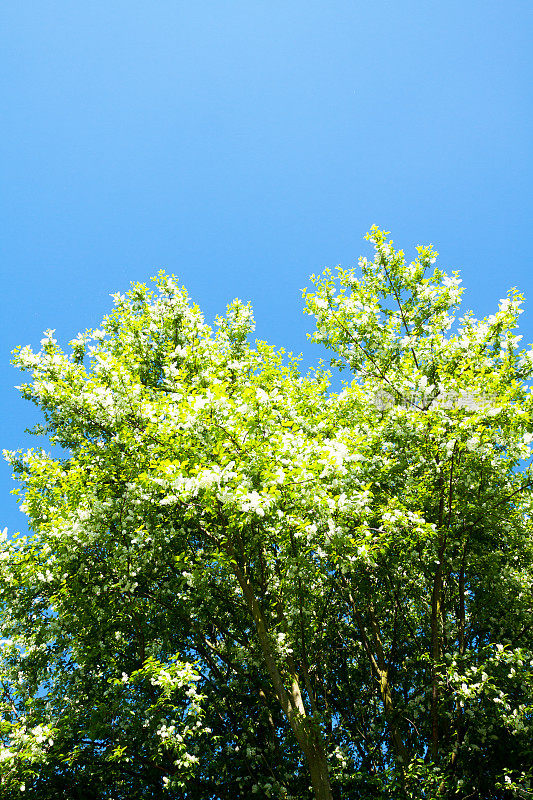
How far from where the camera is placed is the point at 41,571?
9.52m

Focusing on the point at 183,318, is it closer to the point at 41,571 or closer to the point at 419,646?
the point at 41,571

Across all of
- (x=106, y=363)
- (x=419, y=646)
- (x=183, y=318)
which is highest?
(x=183, y=318)

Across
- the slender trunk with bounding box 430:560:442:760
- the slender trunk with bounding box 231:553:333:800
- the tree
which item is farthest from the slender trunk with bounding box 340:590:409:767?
the slender trunk with bounding box 231:553:333:800

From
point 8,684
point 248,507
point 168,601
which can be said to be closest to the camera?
point 248,507

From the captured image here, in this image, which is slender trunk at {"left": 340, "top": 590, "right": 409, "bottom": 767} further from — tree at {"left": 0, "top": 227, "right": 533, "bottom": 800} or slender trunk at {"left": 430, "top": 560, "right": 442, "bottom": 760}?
slender trunk at {"left": 430, "top": 560, "right": 442, "bottom": 760}

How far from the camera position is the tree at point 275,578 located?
859 centimetres

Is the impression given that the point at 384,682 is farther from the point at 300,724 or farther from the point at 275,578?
the point at 275,578

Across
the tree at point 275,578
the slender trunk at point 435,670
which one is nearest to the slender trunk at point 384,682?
the tree at point 275,578

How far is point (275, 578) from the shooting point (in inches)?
418

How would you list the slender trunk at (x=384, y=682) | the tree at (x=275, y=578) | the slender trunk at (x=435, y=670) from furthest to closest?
the slender trunk at (x=384, y=682) < the slender trunk at (x=435, y=670) < the tree at (x=275, y=578)

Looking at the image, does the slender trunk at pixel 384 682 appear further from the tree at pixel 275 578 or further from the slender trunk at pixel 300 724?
the slender trunk at pixel 300 724

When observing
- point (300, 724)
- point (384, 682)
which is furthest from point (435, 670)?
point (300, 724)

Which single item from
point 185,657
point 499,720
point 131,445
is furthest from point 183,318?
point 499,720

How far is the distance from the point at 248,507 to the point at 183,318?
797 cm
